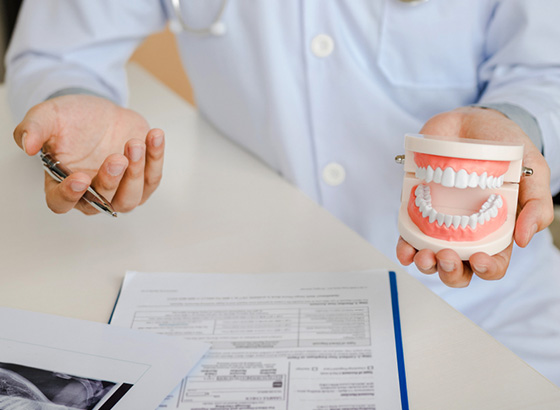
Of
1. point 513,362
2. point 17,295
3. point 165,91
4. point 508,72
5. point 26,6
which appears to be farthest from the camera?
point 165,91

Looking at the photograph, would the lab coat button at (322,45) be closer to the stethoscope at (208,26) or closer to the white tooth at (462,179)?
the stethoscope at (208,26)

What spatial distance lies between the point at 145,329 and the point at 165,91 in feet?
2.33

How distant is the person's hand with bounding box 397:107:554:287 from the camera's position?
1.87 ft

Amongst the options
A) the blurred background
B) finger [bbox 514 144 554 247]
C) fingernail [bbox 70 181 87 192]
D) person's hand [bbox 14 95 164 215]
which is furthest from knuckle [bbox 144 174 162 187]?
the blurred background

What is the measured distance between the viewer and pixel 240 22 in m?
0.97

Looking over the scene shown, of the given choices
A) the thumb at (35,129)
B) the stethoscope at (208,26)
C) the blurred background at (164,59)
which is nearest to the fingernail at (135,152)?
the thumb at (35,129)

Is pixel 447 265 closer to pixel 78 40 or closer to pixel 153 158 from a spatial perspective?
pixel 153 158

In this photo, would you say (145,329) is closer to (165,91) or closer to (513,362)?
(513,362)

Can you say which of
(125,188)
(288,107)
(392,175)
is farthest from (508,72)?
(125,188)

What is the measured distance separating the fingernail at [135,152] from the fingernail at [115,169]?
25 mm

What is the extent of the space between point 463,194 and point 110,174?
0.38m

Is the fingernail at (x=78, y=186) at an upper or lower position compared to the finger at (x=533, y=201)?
upper

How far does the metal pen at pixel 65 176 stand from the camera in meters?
0.64

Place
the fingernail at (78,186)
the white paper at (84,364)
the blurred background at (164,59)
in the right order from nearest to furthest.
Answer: the white paper at (84,364)
the fingernail at (78,186)
the blurred background at (164,59)
